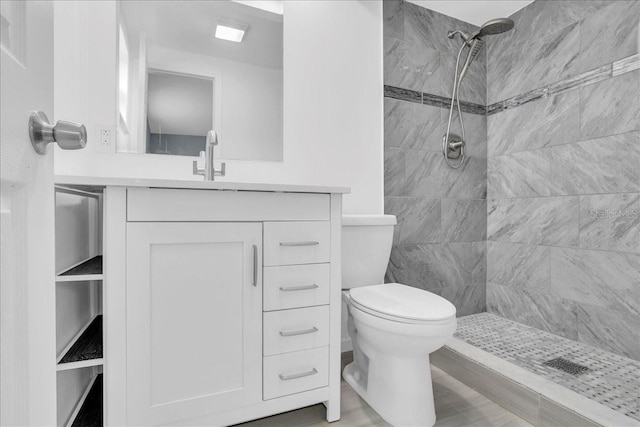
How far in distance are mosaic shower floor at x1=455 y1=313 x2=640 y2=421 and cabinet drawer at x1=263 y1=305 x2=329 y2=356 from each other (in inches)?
40.3

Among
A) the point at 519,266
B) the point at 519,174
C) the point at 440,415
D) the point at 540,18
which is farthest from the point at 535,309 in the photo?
the point at 540,18

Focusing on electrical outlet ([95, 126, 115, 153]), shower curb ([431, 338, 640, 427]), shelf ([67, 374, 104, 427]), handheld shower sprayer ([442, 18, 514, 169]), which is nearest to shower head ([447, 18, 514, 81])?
handheld shower sprayer ([442, 18, 514, 169])

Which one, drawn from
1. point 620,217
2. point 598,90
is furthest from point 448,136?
point 620,217

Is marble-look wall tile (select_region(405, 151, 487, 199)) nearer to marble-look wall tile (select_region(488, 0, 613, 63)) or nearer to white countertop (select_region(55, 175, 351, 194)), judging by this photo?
marble-look wall tile (select_region(488, 0, 613, 63))

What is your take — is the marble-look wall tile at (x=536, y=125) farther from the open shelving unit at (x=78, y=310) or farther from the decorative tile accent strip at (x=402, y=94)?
the open shelving unit at (x=78, y=310)

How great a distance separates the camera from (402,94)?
2.12m

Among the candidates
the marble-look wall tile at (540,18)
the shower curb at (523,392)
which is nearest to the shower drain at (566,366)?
the shower curb at (523,392)

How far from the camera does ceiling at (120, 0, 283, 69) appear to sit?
1596 millimetres

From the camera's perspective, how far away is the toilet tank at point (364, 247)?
1.64 meters

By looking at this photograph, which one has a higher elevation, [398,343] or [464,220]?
[464,220]

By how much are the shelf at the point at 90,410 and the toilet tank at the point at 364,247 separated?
1.07 m

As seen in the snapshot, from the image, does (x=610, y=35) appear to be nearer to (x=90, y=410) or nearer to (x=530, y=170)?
(x=530, y=170)

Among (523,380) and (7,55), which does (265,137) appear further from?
(523,380)

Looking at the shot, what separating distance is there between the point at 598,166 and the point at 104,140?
2512mm
